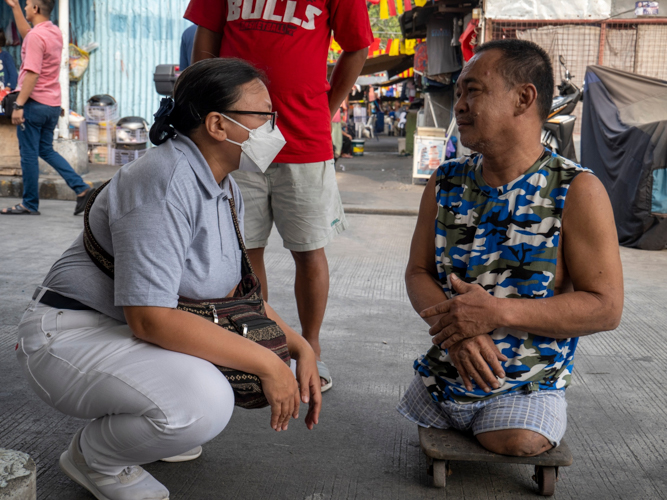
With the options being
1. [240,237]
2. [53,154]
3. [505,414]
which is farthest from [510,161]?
[53,154]

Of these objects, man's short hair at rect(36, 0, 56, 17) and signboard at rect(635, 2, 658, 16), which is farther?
signboard at rect(635, 2, 658, 16)

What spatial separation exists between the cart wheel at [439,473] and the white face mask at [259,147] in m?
1.06

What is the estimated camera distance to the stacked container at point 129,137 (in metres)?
10.5

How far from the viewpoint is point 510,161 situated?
6.58 ft

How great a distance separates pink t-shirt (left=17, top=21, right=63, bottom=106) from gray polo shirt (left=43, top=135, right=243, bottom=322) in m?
4.97

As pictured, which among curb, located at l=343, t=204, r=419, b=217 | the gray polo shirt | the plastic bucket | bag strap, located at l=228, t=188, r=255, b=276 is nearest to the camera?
the gray polo shirt

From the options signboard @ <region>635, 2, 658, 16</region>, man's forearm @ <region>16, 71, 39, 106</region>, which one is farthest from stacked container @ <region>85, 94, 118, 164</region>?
signboard @ <region>635, 2, 658, 16</region>

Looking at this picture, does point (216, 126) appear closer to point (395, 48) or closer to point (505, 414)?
point (505, 414)

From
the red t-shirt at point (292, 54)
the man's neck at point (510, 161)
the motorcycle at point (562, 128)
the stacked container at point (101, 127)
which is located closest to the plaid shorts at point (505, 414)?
the man's neck at point (510, 161)

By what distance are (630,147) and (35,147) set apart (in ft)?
18.3

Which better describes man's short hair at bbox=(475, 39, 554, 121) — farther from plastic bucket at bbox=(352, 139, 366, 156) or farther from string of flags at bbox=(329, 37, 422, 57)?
plastic bucket at bbox=(352, 139, 366, 156)

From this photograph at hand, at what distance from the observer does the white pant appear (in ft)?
5.71

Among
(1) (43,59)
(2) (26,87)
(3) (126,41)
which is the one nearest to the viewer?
(2) (26,87)

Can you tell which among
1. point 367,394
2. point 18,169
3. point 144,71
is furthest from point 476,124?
point 144,71
